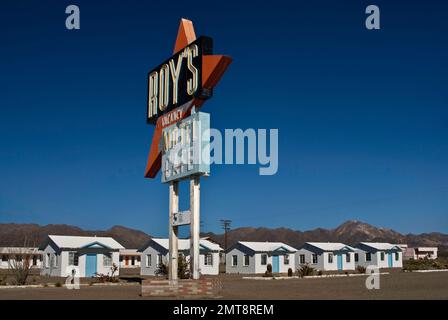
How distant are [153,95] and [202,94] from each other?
4.83 m

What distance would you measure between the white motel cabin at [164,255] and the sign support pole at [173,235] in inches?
848

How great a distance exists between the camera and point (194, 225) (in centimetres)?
2084

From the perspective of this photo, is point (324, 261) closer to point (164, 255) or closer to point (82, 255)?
point (164, 255)

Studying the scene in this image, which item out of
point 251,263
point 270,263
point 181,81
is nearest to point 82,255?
point 251,263

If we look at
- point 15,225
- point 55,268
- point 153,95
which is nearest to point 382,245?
point 55,268

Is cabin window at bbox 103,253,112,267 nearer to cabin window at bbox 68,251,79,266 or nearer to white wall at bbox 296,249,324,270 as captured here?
cabin window at bbox 68,251,79,266

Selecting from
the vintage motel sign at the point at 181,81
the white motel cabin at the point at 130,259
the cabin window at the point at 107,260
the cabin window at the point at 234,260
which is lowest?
the white motel cabin at the point at 130,259

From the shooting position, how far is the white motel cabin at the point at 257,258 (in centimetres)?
5506

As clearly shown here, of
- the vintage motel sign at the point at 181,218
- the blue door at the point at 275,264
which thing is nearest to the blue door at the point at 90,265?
the blue door at the point at 275,264

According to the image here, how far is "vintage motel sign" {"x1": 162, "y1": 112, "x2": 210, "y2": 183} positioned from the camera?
2089cm

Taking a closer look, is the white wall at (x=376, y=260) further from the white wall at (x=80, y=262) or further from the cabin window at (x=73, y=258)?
the cabin window at (x=73, y=258)

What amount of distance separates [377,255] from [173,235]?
1996 inches
